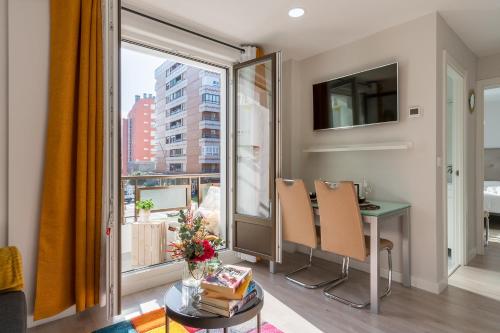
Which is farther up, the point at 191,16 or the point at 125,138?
the point at 191,16

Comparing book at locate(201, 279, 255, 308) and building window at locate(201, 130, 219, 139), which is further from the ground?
building window at locate(201, 130, 219, 139)

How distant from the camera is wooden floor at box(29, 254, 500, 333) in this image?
2025mm

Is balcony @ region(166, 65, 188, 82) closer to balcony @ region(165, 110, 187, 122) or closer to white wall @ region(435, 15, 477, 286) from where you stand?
balcony @ region(165, 110, 187, 122)

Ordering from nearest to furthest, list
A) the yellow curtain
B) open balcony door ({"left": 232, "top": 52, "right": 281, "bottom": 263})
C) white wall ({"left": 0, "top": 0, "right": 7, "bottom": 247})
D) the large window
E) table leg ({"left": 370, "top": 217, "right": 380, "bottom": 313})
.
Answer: white wall ({"left": 0, "top": 0, "right": 7, "bottom": 247})
the yellow curtain
table leg ({"left": 370, "top": 217, "right": 380, "bottom": 313})
open balcony door ({"left": 232, "top": 52, "right": 281, "bottom": 263})
the large window

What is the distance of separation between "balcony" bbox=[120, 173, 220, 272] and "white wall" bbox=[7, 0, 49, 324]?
3.39 ft

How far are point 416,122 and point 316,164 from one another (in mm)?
1245

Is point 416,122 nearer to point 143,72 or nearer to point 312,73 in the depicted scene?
point 312,73

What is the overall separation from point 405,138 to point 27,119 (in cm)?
313

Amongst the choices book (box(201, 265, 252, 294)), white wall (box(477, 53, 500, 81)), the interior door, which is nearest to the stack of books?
book (box(201, 265, 252, 294))

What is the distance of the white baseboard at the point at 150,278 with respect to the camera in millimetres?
2562

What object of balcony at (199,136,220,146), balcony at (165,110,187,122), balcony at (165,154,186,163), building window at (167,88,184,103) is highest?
building window at (167,88,184,103)

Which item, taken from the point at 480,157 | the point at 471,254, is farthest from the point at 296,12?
the point at 471,254

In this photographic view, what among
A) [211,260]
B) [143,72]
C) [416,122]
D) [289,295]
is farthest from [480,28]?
[143,72]

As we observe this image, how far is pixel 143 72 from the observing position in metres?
3.88
